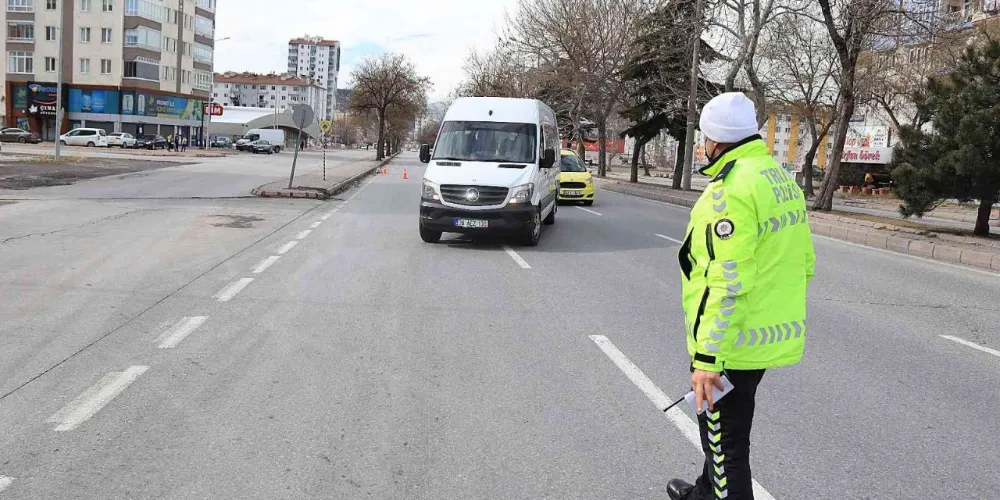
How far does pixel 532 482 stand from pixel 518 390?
60.2 inches

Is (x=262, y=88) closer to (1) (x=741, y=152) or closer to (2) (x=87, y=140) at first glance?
(2) (x=87, y=140)

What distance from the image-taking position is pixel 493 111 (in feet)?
47.5

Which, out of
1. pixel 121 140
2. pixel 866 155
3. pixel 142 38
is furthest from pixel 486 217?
pixel 142 38

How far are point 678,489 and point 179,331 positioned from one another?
470 centimetres

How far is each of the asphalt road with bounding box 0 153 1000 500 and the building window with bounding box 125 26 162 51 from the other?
72.5m

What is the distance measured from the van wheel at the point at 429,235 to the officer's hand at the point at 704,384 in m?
10.6

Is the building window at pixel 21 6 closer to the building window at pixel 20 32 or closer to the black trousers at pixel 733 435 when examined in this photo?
the building window at pixel 20 32

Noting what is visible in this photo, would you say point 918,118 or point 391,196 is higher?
point 918,118

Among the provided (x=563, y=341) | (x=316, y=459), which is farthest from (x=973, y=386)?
(x=316, y=459)

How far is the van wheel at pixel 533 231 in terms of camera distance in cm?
1324

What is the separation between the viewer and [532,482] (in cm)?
397

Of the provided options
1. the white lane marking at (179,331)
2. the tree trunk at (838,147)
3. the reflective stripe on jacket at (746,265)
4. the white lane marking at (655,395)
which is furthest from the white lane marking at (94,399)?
the tree trunk at (838,147)

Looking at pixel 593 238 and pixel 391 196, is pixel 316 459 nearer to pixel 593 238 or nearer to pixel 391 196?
pixel 593 238

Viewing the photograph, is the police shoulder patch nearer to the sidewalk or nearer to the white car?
the sidewalk
